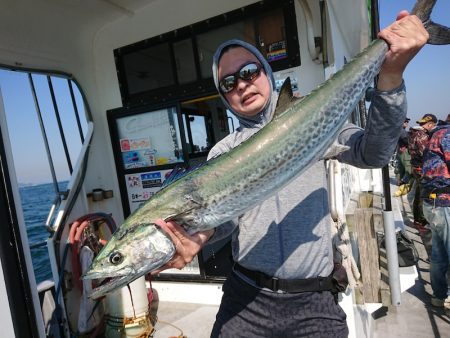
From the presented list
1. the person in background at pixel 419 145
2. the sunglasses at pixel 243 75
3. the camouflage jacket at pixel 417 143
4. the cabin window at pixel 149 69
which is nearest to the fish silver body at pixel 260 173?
the sunglasses at pixel 243 75

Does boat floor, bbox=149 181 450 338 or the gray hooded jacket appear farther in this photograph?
boat floor, bbox=149 181 450 338

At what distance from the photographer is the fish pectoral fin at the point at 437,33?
1.65 metres

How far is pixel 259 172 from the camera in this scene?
1.54m

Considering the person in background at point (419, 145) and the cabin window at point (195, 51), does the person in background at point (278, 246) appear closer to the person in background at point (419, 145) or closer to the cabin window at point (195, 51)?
the cabin window at point (195, 51)

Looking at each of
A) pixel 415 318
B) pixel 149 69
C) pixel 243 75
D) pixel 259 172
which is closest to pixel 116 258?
pixel 259 172

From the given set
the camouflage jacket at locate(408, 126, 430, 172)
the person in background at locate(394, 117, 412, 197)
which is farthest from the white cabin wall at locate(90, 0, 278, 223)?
the person in background at locate(394, 117, 412, 197)

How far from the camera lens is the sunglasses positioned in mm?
1867

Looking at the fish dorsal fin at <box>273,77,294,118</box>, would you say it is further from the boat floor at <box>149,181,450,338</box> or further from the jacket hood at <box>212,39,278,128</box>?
the boat floor at <box>149,181,450,338</box>

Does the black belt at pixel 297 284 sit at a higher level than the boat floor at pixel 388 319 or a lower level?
higher

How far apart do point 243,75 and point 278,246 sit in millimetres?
1005

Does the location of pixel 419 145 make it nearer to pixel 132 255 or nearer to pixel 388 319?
pixel 388 319

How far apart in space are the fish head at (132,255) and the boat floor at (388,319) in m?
2.90

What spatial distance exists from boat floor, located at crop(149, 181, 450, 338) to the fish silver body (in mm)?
2977

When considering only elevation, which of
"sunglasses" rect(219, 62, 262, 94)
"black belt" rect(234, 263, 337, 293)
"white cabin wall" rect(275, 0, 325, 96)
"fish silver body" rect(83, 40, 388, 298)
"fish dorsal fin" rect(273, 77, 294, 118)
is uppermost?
"white cabin wall" rect(275, 0, 325, 96)
